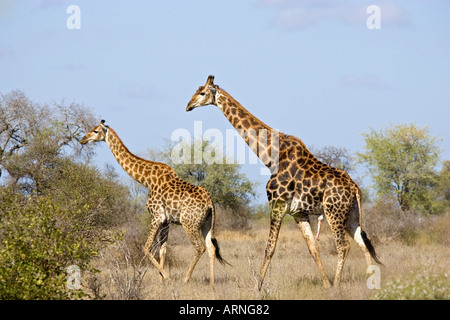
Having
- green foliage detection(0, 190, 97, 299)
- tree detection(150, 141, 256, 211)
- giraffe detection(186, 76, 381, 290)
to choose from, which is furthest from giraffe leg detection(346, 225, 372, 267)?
tree detection(150, 141, 256, 211)

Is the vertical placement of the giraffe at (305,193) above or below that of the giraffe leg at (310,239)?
above

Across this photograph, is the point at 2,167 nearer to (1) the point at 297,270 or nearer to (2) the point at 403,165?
(1) the point at 297,270

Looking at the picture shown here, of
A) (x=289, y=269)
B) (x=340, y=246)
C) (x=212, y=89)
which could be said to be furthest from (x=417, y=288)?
(x=289, y=269)

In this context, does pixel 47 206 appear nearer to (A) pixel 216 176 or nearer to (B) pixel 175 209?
(B) pixel 175 209

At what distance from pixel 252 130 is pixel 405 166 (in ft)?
68.8

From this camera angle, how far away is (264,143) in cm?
1119

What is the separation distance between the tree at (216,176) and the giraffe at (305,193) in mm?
19046

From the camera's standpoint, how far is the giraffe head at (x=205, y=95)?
38.5 feet

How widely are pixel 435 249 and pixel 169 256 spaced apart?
7.51 meters

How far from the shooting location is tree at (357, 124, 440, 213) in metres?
30.6

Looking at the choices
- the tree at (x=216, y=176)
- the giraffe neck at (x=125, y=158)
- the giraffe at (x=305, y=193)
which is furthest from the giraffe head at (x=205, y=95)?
the tree at (x=216, y=176)

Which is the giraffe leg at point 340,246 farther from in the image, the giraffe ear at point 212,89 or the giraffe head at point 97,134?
the giraffe head at point 97,134

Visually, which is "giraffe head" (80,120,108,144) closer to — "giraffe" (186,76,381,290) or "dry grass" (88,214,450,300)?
"dry grass" (88,214,450,300)
